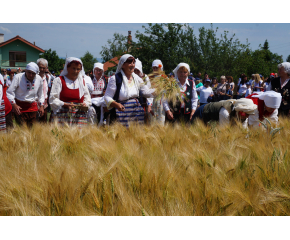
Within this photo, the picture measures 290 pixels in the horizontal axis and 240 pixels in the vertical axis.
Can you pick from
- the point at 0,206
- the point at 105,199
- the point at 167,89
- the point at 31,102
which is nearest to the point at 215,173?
the point at 105,199

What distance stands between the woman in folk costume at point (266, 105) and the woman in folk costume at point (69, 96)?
8.50 ft

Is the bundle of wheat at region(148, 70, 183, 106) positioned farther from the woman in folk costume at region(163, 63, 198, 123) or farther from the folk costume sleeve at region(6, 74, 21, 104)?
the folk costume sleeve at region(6, 74, 21, 104)

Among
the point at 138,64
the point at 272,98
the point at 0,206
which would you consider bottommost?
the point at 0,206

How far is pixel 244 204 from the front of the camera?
1.45 metres

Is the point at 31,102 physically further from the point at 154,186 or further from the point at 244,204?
the point at 244,204

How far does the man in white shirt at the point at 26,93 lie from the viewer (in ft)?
17.0

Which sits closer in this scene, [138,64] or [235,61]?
[138,64]

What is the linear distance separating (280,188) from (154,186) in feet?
2.20

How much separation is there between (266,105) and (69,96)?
2951 mm

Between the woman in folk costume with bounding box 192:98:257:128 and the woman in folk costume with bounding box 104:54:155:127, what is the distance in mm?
956

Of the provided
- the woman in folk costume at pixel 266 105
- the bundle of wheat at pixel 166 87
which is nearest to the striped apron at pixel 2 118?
the bundle of wheat at pixel 166 87

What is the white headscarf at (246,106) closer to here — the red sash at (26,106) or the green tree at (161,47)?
the red sash at (26,106)

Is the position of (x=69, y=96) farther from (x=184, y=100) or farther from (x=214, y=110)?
(x=214, y=110)


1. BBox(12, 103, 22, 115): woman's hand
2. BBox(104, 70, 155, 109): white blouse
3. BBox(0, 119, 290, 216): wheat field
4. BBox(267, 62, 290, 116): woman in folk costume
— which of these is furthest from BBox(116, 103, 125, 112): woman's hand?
BBox(267, 62, 290, 116): woman in folk costume
